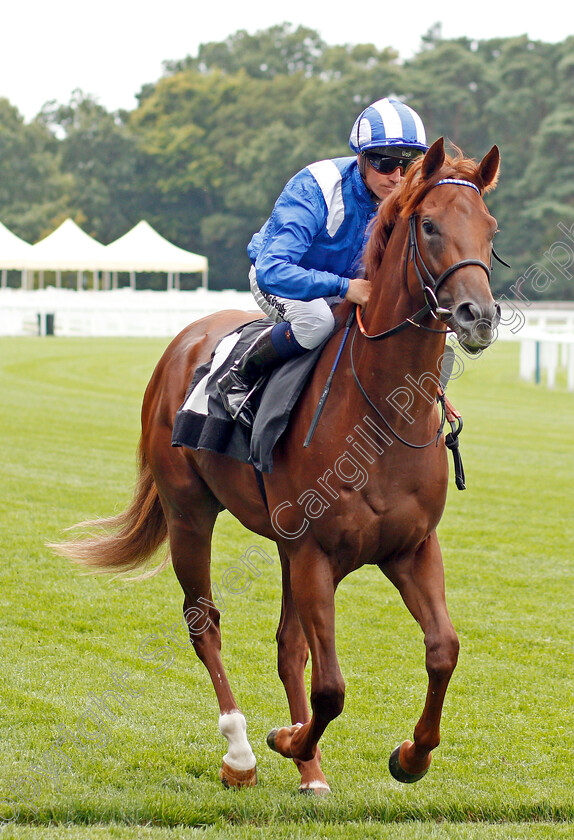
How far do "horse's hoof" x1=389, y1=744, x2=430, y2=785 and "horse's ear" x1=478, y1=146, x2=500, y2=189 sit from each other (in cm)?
191

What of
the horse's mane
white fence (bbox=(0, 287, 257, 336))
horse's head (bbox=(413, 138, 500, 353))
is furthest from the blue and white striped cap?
white fence (bbox=(0, 287, 257, 336))

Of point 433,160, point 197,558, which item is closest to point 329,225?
point 433,160

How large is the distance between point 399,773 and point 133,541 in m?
1.97

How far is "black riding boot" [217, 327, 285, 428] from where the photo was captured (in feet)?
12.1

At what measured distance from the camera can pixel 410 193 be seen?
119 inches

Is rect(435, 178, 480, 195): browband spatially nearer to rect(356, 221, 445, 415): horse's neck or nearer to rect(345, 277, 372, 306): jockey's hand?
rect(356, 221, 445, 415): horse's neck

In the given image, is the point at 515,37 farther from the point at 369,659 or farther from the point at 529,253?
the point at 369,659

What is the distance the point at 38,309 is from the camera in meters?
30.5

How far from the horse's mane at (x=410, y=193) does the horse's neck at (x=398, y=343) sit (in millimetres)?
62

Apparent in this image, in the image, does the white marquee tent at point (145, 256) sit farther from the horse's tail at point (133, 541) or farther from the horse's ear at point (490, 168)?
the horse's ear at point (490, 168)

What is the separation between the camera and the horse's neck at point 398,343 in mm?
3078

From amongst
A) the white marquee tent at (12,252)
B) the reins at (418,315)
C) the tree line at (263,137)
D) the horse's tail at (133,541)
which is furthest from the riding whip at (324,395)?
the tree line at (263,137)

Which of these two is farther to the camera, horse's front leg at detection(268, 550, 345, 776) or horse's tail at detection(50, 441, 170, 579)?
horse's tail at detection(50, 441, 170, 579)

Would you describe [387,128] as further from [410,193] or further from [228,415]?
[228,415]
